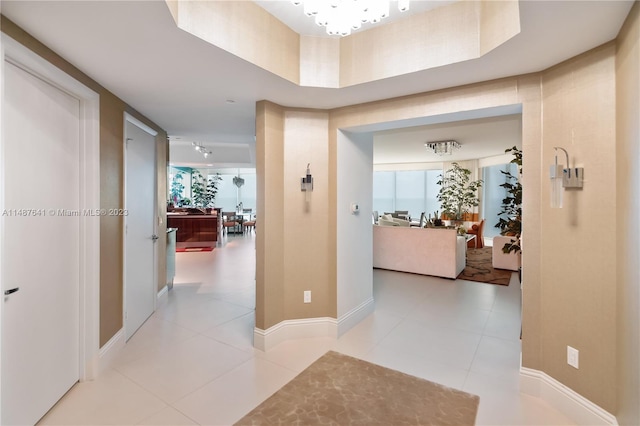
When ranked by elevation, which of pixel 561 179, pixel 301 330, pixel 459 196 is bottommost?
pixel 301 330

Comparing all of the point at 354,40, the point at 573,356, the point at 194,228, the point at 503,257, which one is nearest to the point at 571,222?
the point at 573,356

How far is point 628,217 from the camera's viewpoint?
161 cm

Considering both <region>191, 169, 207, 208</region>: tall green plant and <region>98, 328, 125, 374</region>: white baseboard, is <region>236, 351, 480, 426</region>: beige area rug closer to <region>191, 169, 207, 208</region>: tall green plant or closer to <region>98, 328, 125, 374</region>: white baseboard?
<region>98, 328, 125, 374</region>: white baseboard

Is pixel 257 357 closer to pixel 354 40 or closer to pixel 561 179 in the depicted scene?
pixel 561 179

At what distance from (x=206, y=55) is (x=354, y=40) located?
119 centimetres

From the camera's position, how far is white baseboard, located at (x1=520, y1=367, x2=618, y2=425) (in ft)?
6.14

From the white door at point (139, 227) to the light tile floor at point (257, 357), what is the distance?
0.25m

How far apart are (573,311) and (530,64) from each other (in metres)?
1.66

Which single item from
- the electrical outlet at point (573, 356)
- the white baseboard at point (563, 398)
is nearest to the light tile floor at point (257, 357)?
the white baseboard at point (563, 398)

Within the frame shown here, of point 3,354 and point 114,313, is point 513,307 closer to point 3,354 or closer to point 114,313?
point 114,313

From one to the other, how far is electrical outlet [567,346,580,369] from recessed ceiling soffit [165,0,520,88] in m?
1.99

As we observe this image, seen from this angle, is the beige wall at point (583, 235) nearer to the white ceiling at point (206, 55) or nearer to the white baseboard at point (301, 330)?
the white ceiling at point (206, 55)

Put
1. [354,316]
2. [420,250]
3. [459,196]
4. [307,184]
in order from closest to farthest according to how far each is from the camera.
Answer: [307,184] → [354,316] → [420,250] → [459,196]

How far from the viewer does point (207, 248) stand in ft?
28.9
